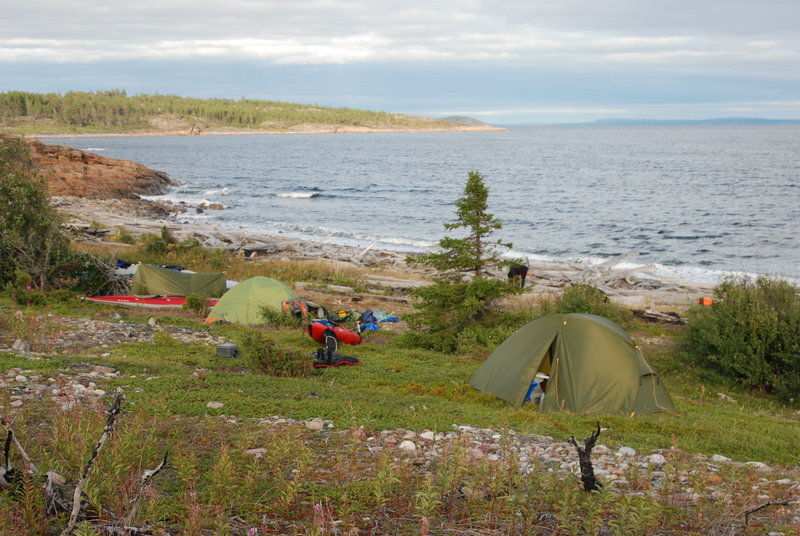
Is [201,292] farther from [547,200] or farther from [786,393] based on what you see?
[547,200]

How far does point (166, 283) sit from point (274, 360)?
9.34m

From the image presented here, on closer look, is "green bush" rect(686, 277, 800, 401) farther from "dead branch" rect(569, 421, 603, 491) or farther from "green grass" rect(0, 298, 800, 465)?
"dead branch" rect(569, 421, 603, 491)

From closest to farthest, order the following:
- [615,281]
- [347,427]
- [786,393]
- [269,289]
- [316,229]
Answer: [347,427] < [786,393] < [269,289] < [615,281] < [316,229]

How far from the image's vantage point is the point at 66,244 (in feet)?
61.7

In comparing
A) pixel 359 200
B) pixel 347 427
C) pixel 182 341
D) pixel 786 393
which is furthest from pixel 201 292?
pixel 359 200

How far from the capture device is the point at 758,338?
1348 cm

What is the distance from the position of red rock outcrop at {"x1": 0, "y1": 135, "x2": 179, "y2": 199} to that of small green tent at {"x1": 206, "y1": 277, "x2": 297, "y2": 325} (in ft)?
120

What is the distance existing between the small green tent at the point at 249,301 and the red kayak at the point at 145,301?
1281 mm

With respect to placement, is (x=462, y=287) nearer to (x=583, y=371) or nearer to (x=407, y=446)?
(x=583, y=371)

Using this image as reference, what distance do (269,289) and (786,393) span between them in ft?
41.6

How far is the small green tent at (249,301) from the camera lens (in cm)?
1769

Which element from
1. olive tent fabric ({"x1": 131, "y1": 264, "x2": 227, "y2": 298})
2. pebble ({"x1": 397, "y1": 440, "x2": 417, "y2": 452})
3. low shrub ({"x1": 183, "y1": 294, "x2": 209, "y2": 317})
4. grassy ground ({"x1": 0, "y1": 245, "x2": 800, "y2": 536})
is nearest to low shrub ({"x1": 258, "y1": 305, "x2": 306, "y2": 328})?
grassy ground ({"x1": 0, "y1": 245, "x2": 800, "y2": 536})

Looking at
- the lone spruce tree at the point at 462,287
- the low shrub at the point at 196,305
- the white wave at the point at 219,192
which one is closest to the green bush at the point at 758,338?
the lone spruce tree at the point at 462,287

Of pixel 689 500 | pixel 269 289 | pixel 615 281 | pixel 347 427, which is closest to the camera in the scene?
pixel 689 500
